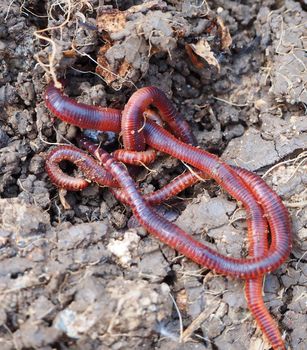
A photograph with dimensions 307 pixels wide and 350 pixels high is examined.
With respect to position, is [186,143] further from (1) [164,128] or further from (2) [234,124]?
(2) [234,124]

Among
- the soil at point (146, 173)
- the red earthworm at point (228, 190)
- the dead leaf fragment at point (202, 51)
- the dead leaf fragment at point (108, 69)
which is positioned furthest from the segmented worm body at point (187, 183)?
the dead leaf fragment at point (202, 51)

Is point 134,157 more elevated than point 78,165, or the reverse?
point 134,157

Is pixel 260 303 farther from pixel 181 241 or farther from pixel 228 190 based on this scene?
pixel 228 190

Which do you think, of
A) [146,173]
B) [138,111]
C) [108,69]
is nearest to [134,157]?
[146,173]

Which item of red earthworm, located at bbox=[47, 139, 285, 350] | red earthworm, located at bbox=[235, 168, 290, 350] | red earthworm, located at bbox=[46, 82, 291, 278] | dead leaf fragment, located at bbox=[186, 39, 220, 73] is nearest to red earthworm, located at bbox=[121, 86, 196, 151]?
red earthworm, located at bbox=[46, 82, 291, 278]

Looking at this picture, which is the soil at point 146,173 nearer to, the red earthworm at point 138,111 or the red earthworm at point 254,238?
the red earthworm at point 254,238

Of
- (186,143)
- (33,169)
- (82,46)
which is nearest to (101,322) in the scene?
(33,169)
